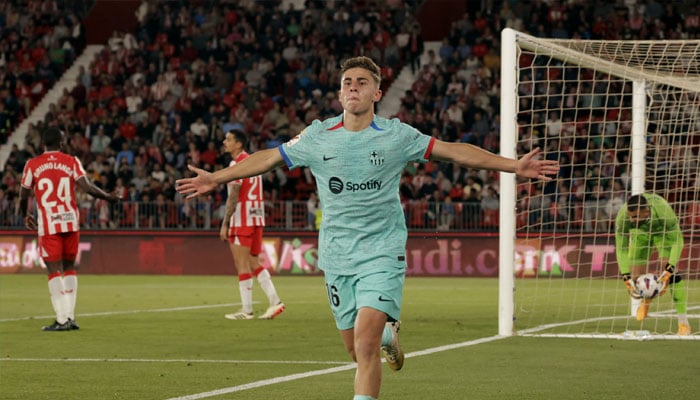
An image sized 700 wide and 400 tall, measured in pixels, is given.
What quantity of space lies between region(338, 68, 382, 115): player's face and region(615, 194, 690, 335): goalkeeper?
709 cm

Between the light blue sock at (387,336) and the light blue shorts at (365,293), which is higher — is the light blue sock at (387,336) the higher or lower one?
the lower one

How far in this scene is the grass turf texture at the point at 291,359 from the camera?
873 cm

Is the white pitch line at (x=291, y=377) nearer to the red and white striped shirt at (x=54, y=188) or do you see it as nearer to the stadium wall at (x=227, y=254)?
the red and white striped shirt at (x=54, y=188)

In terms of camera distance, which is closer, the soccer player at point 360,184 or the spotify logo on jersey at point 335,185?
the soccer player at point 360,184

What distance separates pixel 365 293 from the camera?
6.82m

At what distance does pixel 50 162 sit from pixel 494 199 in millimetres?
14271

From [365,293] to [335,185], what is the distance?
2.16 ft

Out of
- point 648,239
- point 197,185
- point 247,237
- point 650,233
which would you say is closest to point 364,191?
point 197,185

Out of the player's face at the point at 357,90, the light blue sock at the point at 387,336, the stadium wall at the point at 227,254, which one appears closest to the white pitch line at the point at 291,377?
the light blue sock at the point at 387,336

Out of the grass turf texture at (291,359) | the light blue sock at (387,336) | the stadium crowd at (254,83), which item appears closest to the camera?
the light blue sock at (387,336)

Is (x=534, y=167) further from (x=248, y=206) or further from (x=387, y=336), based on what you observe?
(x=248, y=206)

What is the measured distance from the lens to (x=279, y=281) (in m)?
25.6

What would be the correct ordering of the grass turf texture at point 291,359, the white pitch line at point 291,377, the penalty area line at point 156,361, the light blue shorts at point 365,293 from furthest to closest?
1. the penalty area line at point 156,361
2. the grass turf texture at point 291,359
3. the white pitch line at point 291,377
4. the light blue shorts at point 365,293

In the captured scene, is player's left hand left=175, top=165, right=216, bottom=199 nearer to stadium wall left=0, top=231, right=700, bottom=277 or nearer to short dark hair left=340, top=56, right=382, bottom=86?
short dark hair left=340, top=56, right=382, bottom=86
